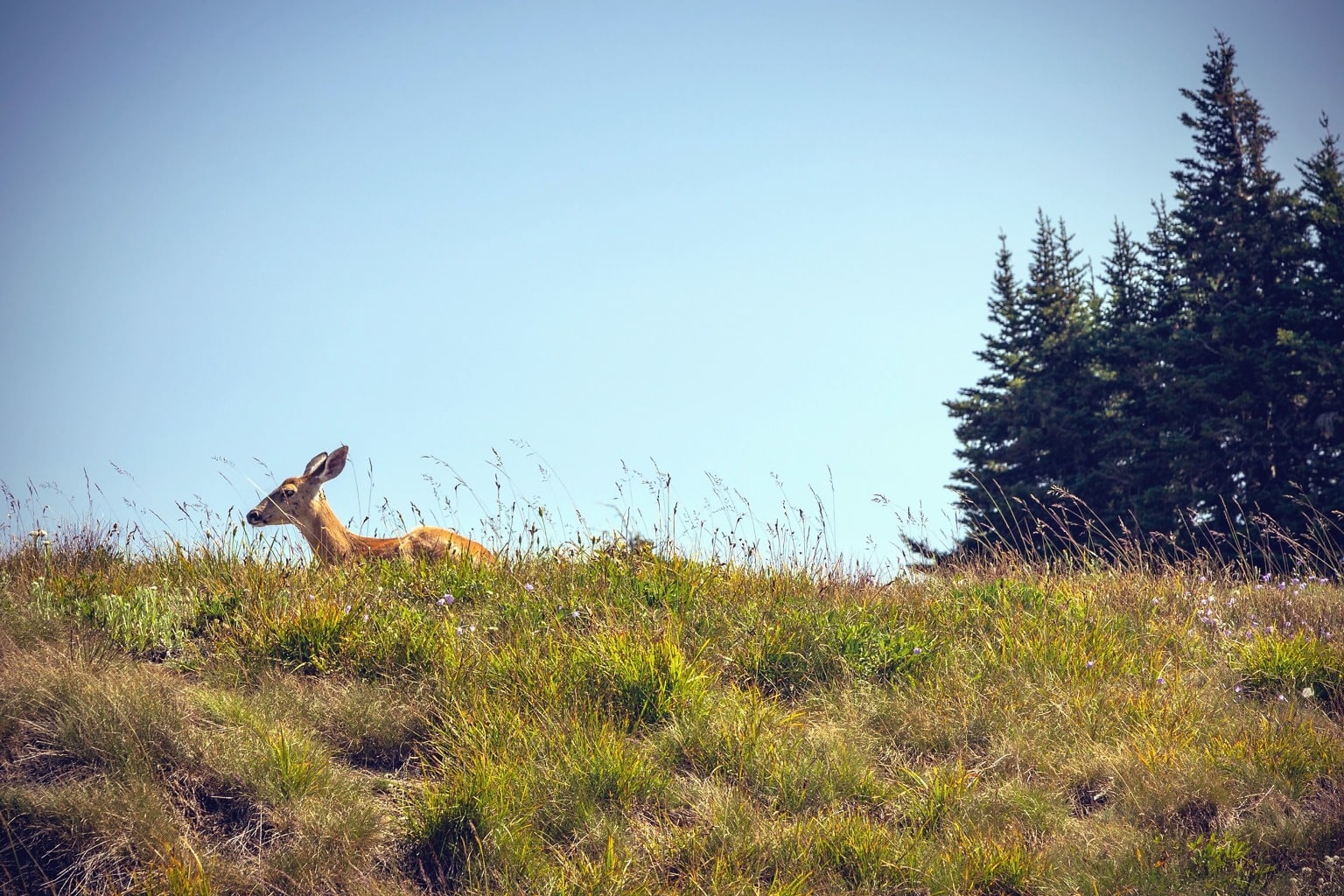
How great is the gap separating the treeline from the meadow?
2007cm

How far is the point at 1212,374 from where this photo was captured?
30578 mm

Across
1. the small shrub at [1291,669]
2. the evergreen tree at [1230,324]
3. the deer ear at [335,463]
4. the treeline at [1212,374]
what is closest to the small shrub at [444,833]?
the small shrub at [1291,669]

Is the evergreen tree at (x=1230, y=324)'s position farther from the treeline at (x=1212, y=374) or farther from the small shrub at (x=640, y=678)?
the small shrub at (x=640, y=678)

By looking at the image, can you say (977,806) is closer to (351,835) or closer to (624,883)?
(624,883)

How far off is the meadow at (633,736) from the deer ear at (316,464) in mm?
2841

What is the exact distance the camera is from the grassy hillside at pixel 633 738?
15.4 ft

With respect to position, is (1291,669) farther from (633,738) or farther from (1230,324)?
(1230,324)

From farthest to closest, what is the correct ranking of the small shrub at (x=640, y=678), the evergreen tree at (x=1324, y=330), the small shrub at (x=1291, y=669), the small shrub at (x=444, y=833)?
1. the evergreen tree at (x=1324, y=330)
2. the small shrub at (x=1291, y=669)
3. the small shrub at (x=640, y=678)
4. the small shrub at (x=444, y=833)

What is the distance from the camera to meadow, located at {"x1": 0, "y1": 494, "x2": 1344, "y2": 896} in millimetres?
4680

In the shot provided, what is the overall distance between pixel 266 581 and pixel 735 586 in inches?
131

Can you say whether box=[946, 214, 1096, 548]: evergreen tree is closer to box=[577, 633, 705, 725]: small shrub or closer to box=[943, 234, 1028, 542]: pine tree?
box=[943, 234, 1028, 542]: pine tree

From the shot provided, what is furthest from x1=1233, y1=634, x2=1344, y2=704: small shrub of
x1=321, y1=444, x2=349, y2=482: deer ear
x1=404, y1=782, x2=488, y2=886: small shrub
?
x1=321, y1=444, x2=349, y2=482: deer ear

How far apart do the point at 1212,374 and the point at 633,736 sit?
99.3 ft

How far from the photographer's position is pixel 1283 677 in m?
6.59
